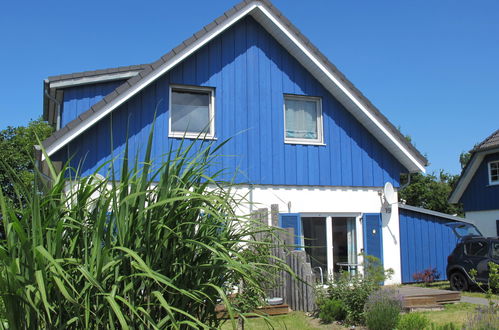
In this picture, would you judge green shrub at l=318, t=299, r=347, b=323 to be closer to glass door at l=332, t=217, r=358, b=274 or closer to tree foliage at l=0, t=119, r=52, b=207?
glass door at l=332, t=217, r=358, b=274

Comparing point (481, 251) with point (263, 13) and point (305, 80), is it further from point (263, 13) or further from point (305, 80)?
point (263, 13)

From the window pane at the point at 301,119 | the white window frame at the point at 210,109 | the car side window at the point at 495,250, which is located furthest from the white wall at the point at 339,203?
the car side window at the point at 495,250

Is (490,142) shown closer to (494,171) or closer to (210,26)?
(494,171)

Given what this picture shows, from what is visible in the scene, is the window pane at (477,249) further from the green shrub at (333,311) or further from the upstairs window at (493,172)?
the upstairs window at (493,172)

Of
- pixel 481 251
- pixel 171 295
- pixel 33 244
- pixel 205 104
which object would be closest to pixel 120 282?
pixel 171 295

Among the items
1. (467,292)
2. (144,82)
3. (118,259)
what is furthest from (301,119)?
(118,259)

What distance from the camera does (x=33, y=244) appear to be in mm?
2709

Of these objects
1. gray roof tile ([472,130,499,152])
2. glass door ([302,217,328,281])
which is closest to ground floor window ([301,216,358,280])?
glass door ([302,217,328,281])

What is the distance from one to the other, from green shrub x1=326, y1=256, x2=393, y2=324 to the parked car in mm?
5038

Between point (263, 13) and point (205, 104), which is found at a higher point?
point (263, 13)

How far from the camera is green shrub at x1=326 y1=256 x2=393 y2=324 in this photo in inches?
343

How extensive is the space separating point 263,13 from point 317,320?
7.47 m

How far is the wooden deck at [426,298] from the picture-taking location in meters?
10.2

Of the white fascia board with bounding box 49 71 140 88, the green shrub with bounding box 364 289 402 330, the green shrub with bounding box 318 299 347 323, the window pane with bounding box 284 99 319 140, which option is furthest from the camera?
the window pane with bounding box 284 99 319 140
